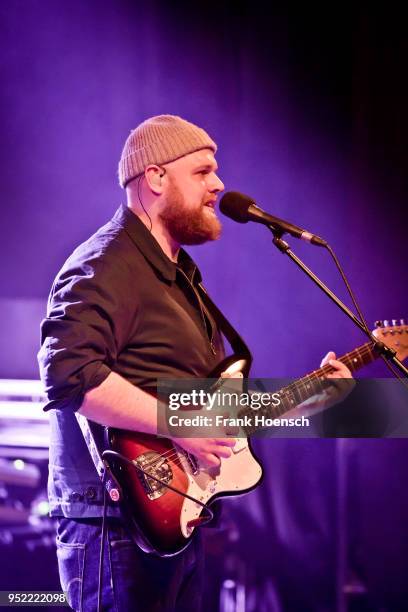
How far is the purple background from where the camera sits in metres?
3.19

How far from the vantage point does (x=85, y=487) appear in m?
1.77

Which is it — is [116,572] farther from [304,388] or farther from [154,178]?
[154,178]

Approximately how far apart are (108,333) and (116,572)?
58 cm

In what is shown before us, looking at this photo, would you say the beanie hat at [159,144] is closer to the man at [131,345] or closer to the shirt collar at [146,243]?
the man at [131,345]

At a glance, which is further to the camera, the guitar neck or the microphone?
the guitar neck

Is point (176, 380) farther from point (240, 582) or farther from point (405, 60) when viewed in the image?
point (405, 60)

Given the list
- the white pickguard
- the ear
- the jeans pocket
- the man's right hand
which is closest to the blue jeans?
the jeans pocket

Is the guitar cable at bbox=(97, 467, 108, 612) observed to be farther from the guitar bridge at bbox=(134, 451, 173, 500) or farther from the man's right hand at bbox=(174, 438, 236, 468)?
the man's right hand at bbox=(174, 438, 236, 468)

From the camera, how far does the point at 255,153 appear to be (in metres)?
3.32

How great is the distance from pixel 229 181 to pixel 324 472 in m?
1.42

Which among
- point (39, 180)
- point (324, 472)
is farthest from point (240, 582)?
point (39, 180)

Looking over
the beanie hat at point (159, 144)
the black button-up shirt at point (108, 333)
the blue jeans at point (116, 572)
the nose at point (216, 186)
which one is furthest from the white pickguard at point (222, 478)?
the beanie hat at point (159, 144)

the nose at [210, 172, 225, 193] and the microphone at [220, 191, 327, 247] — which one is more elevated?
the nose at [210, 172, 225, 193]

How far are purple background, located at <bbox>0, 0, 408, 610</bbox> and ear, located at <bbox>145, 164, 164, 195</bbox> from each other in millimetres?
1195
